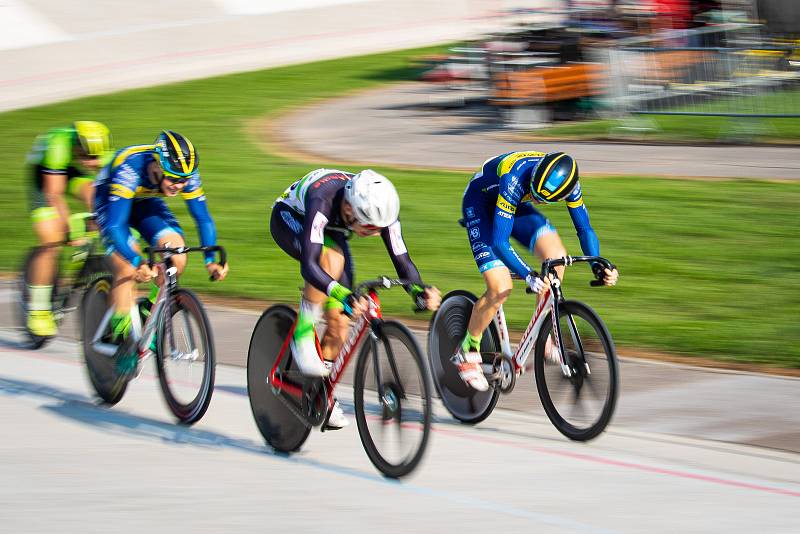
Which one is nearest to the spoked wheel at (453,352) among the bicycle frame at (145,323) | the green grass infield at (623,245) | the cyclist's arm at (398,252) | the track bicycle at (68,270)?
the cyclist's arm at (398,252)

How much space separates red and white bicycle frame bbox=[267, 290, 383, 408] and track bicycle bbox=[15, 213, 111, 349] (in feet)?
8.89

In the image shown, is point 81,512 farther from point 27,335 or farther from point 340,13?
point 340,13

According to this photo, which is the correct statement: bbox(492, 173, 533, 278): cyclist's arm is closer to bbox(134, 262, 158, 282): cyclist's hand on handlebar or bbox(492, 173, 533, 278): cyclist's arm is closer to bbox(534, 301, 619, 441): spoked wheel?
bbox(534, 301, 619, 441): spoked wheel

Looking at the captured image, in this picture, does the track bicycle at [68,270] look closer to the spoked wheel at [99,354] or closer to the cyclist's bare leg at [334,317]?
the spoked wheel at [99,354]

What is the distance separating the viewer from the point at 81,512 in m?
5.96

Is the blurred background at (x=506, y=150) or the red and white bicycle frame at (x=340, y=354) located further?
the blurred background at (x=506, y=150)

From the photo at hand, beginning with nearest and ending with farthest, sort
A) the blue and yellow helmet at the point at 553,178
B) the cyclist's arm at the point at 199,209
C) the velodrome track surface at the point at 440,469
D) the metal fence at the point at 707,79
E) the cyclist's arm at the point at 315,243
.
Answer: the velodrome track surface at the point at 440,469
the cyclist's arm at the point at 315,243
the blue and yellow helmet at the point at 553,178
the cyclist's arm at the point at 199,209
the metal fence at the point at 707,79

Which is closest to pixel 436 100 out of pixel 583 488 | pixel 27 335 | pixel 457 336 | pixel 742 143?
pixel 742 143

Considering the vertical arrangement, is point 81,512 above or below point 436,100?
above

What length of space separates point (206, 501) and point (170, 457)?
0.87 meters

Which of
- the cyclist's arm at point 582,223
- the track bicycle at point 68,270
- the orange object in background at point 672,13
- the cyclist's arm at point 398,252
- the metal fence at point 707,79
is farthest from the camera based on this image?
the orange object in background at point 672,13

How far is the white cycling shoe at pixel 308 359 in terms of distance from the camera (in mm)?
6598

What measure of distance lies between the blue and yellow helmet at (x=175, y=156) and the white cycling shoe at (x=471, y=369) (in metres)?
1.90

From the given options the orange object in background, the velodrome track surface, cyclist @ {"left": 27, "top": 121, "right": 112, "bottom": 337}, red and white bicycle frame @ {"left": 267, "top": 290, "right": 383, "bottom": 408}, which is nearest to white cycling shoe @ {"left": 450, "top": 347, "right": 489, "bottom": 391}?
the velodrome track surface
